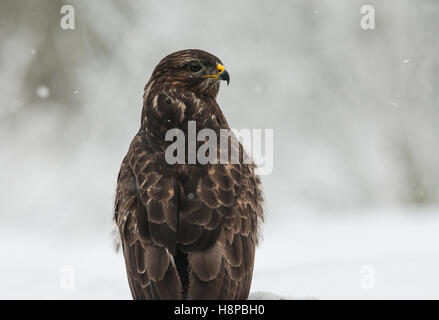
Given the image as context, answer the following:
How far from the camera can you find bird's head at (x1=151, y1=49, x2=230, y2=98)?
5094 millimetres

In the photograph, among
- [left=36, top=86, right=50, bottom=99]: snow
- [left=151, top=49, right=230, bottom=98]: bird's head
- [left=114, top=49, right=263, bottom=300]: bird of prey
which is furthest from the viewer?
[left=36, top=86, right=50, bottom=99]: snow

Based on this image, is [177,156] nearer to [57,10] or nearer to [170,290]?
[170,290]

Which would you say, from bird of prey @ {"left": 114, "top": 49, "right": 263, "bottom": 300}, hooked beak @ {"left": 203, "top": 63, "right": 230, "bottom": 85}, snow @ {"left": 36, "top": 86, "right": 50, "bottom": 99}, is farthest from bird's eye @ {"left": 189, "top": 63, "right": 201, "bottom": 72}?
snow @ {"left": 36, "top": 86, "right": 50, "bottom": 99}

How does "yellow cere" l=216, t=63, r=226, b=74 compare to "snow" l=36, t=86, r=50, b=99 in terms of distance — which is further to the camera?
"snow" l=36, t=86, r=50, b=99

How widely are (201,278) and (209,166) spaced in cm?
97

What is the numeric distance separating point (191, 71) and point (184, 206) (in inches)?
53.8

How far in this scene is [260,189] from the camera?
503 cm

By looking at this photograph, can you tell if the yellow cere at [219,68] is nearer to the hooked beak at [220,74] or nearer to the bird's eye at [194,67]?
the hooked beak at [220,74]

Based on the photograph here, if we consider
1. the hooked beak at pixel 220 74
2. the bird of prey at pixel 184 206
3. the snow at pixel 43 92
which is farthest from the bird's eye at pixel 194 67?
the snow at pixel 43 92

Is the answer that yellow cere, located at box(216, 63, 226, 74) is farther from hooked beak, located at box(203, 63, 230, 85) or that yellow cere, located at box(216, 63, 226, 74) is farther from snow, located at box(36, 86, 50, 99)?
snow, located at box(36, 86, 50, 99)

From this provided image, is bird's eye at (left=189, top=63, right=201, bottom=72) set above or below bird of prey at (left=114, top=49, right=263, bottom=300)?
above

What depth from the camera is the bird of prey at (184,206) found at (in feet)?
13.7

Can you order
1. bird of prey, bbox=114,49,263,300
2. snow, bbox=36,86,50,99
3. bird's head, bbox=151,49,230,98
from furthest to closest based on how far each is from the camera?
snow, bbox=36,86,50,99
bird's head, bbox=151,49,230,98
bird of prey, bbox=114,49,263,300
